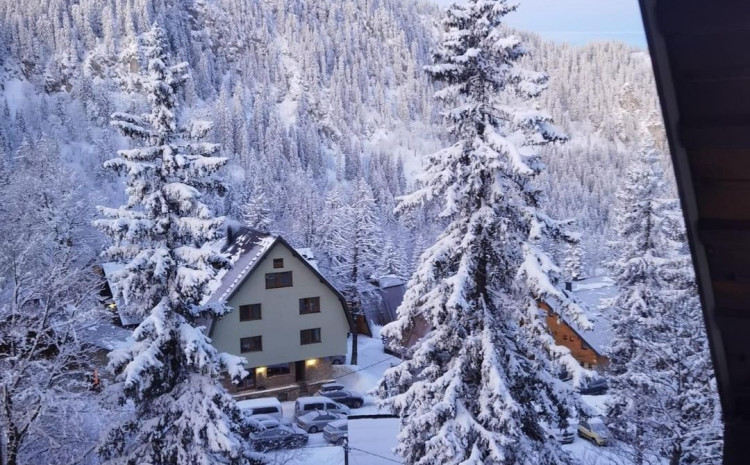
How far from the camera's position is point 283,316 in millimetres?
26766

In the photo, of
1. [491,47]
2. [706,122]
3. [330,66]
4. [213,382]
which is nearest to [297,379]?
[213,382]

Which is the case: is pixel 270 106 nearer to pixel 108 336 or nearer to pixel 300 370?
pixel 300 370

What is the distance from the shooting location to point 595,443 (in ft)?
70.2

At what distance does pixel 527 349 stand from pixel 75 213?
33582 mm

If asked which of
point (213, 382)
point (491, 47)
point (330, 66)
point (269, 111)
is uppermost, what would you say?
point (330, 66)

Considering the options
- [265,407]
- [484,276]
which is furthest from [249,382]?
[484,276]

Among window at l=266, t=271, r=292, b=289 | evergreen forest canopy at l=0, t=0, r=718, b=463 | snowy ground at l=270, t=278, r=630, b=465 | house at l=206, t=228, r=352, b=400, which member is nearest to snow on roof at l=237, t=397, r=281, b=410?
snowy ground at l=270, t=278, r=630, b=465

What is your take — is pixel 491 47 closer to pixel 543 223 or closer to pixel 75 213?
pixel 543 223

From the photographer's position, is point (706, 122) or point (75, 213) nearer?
point (706, 122)

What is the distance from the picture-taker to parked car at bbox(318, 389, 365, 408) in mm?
24956

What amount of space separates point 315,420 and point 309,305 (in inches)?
255

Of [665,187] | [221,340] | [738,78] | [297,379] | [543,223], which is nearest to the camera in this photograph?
[738,78]

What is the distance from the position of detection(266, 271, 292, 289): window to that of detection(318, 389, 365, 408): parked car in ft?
18.0

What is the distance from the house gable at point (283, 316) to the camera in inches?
1016
